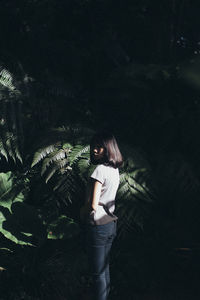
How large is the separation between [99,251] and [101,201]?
332 millimetres

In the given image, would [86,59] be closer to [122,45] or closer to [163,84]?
A: [122,45]

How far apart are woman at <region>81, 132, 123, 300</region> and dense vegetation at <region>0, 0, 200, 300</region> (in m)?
0.42

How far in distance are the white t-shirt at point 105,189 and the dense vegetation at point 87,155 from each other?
17.4 inches

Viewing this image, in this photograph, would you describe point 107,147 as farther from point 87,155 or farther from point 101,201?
point 87,155

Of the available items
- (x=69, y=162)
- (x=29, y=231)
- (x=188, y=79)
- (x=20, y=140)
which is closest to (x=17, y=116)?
(x=20, y=140)

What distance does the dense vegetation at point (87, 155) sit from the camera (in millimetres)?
2844

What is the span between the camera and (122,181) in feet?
9.05

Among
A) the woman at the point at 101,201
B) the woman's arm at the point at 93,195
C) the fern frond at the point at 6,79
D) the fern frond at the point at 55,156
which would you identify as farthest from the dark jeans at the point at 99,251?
the fern frond at the point at 6,79

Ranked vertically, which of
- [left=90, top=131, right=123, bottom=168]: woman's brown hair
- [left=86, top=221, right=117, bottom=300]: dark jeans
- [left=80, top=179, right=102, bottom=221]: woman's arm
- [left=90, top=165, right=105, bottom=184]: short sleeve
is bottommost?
[left=86, top=221, right=117, bottom=300]: dark jeans

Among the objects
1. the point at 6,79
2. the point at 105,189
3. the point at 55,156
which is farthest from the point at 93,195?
the point at 6,79

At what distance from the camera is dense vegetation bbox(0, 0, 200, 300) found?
9.33ft

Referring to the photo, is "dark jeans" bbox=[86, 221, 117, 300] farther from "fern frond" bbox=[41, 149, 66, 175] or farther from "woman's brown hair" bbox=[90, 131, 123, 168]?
"fern frond" bbox=[41, 149, 66, 175]

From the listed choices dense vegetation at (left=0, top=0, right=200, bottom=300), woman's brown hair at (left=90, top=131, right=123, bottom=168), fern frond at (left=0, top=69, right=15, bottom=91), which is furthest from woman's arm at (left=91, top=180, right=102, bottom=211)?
fern frond at (left=0, top=69, right=15, bottom=91)

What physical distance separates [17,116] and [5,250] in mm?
1181
